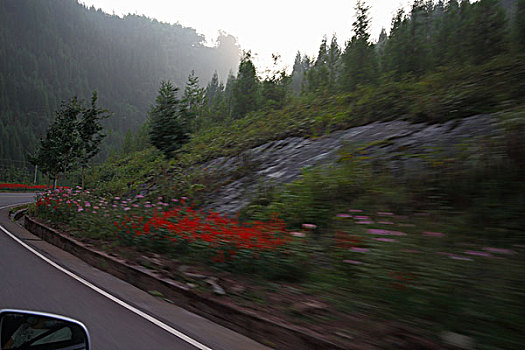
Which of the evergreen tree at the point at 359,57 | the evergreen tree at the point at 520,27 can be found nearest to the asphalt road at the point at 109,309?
the evergreen tree at the point at 520,27

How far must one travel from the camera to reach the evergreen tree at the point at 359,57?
23172mm

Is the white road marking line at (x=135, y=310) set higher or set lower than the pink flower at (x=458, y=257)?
lower

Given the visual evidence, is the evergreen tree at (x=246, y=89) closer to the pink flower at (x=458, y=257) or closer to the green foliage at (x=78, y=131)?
the green foliage at (x=78, y=131)

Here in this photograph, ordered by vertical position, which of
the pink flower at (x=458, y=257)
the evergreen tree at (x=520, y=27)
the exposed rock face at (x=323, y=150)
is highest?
the evergreen tree at (x=520, y=27)

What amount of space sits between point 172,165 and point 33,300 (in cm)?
1029

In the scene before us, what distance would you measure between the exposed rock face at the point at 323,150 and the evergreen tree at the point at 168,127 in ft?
6.31

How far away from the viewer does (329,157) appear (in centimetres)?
912

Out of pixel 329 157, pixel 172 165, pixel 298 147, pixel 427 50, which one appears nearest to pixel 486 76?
pixel 329 157

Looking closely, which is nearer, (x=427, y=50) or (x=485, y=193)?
(x=485, y=193)

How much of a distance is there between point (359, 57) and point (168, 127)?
54.3 ft

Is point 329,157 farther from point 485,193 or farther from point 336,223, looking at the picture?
point 485,193

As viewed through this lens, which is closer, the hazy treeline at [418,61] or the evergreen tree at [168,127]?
the hazy treeline at [418,61]

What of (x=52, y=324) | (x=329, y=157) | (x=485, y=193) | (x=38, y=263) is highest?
(x=329, y=157)

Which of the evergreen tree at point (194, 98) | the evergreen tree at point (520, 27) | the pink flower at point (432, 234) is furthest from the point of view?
the evergreen tree at point (194, 98)
